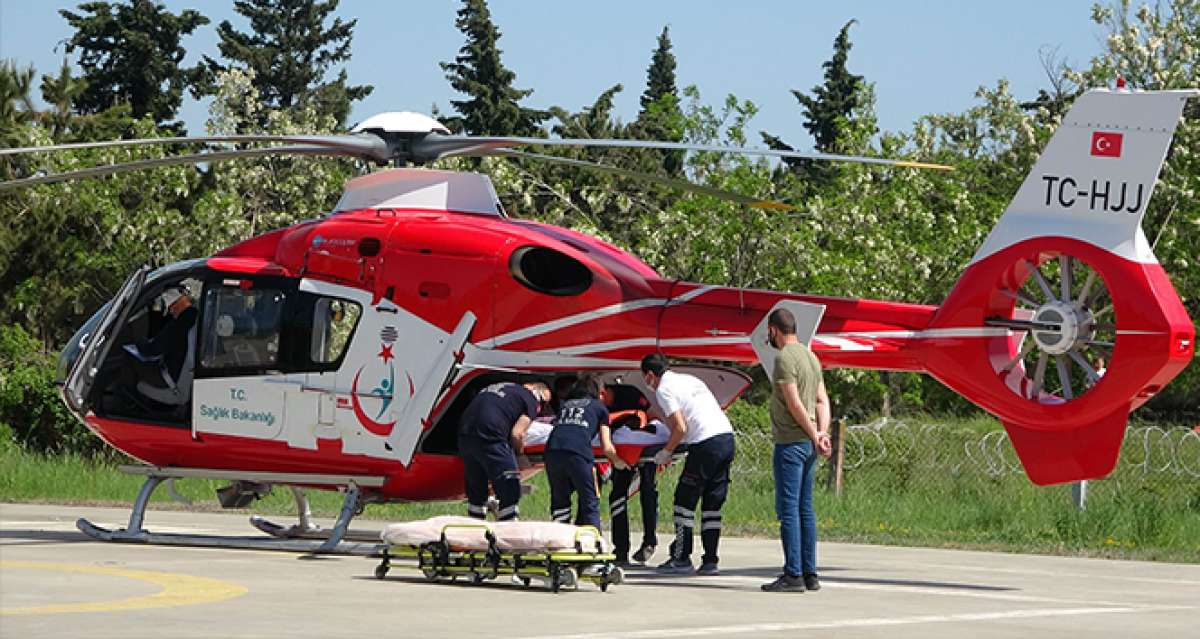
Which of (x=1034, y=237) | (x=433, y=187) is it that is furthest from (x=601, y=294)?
(x=1034, y=237)

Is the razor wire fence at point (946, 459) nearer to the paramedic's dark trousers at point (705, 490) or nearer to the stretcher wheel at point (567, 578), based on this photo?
the paramedic's dark trousers at point (705, 490)

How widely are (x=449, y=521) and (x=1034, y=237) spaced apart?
5562 mm

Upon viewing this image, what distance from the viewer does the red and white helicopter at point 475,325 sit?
14.5m

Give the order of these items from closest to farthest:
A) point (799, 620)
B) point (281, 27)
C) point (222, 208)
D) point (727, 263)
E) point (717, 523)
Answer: point (799, 620), point (717, 523), point (727, 263), point (222, 208), point (281, 27)

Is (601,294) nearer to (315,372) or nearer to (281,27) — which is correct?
(315,372)

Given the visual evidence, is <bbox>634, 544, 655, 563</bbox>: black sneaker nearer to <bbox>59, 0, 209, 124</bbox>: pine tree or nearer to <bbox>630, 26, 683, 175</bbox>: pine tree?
<bbox>630, 26, 683, 175</bbox>: pine tree

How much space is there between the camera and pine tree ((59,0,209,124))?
71.6m

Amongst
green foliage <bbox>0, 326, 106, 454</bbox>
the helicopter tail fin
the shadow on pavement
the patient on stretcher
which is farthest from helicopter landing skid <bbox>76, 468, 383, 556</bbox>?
green foliage <bbox>0, 326, 106, 454</bbox>

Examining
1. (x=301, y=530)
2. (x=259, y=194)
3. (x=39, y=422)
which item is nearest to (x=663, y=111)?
(x=259, y=194)

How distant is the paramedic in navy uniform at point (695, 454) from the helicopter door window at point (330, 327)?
10.7ft

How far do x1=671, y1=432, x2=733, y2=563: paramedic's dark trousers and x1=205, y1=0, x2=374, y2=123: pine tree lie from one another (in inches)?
2617

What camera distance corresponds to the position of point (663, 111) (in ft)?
197

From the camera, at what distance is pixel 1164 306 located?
1412 centimetres

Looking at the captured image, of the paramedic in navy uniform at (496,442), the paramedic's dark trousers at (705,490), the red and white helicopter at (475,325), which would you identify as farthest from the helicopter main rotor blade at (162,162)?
the paramedic's dark trousers at (705,490)
